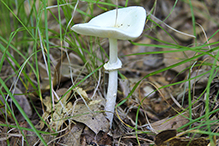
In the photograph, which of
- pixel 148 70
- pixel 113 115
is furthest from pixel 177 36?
pixel 113 115

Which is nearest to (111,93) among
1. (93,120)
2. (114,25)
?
(93,120)

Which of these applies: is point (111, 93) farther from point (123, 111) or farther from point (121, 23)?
point (121, 23)

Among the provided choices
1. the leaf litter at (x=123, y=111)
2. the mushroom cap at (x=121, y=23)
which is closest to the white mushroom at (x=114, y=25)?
the mushroom cap at (x=121, y=23)

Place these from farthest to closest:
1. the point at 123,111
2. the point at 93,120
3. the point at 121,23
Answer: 1. the point at 123,111
2. the point at 93,120
3. the point at 121,23

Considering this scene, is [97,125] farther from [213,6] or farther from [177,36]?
[213,6]

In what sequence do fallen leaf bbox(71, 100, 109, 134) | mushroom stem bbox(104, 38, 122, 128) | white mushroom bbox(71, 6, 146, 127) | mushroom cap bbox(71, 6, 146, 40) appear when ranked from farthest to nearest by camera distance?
1. fallen leaf bbox(71, 100, 109, 134)
2. mushroom stem bbox(104, 38, 122, 128)
3. white mushroom bbox(71, 6, 146, 127)
4. mushroom cap bbox(71, 6, 146, 40)

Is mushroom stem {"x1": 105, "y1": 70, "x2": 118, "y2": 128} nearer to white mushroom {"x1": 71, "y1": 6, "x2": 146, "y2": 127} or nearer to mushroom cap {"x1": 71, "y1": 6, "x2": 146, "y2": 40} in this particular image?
white mushroom {"x1": 71, "y1": 6, "x2": 146, "y2": 127}

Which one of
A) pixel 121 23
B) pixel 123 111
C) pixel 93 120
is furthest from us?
pixel 123 111

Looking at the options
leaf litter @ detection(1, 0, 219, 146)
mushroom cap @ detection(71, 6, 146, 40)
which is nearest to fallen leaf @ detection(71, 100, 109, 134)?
leaf litter @ detection(1, 0, 219, 146)

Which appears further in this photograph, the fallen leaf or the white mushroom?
the fallen leaf
